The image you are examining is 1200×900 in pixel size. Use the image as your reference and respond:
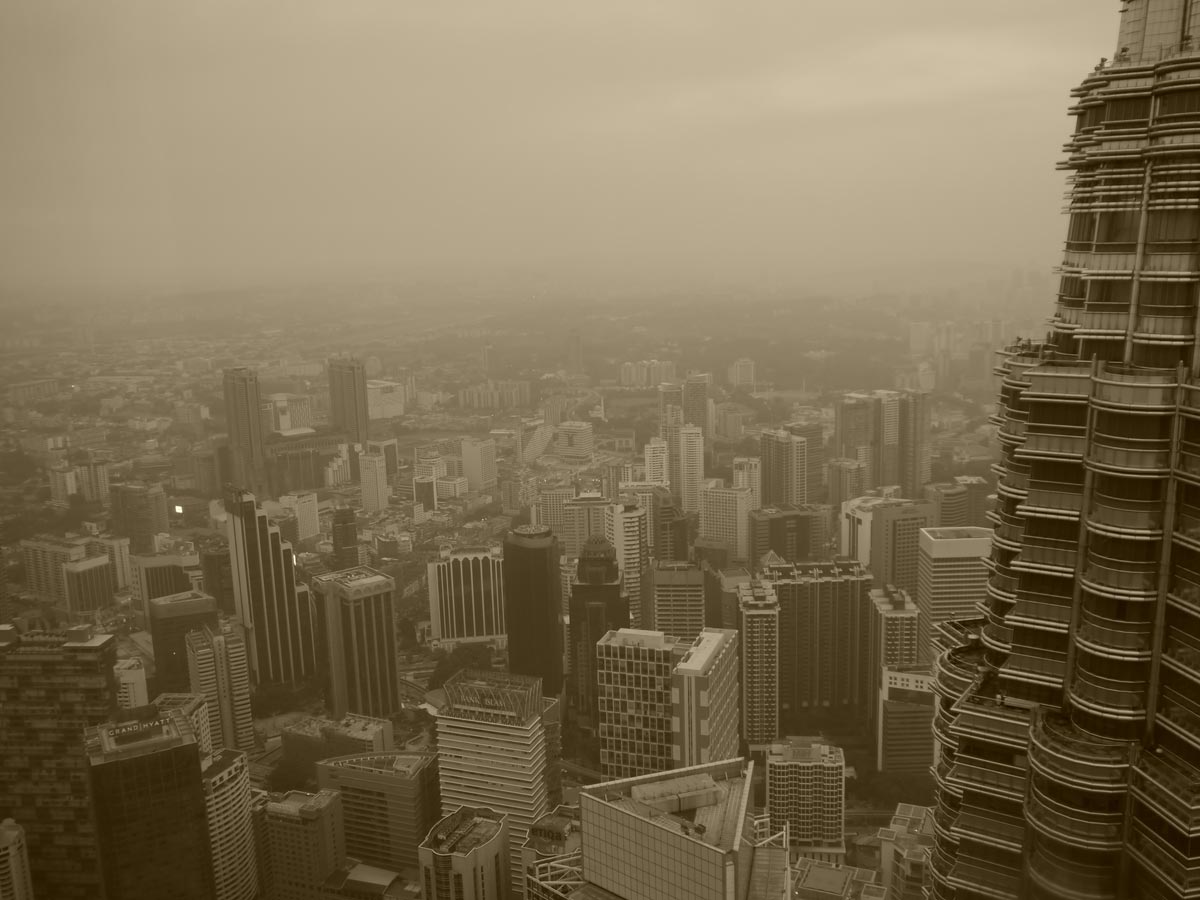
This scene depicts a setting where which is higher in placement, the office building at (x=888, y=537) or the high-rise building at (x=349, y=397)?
the high-rise building at (x=349, y=397)

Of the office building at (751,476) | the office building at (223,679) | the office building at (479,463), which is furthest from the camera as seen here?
the office building at (751,476)

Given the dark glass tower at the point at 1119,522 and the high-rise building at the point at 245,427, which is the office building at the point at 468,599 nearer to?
the high-rise building at the point at 245,427

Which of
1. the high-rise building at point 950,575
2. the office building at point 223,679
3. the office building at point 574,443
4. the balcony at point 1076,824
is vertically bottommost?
the office building at point 223,679

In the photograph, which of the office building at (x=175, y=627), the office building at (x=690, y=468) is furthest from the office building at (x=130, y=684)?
the office building at (x=690, y=468)

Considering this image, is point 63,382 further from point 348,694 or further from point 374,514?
point 374,514

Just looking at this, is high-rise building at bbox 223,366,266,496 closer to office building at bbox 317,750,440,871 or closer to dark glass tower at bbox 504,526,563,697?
dark glass tower at bbox 504,526,563,697

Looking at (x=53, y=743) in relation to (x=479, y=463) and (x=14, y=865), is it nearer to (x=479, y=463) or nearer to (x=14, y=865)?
(x=14, y=865)
